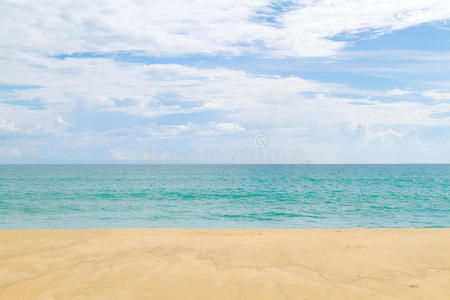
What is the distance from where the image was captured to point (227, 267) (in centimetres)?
694

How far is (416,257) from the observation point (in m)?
7.60

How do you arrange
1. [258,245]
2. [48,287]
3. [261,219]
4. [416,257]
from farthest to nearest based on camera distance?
[261,219]
[258,245]
[416,257]
[48,287]

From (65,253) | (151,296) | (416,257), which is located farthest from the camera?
(65,253)

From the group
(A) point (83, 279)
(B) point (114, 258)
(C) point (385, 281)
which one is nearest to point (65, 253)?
(B) point (114, 258)

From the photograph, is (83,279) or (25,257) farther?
(25,257)

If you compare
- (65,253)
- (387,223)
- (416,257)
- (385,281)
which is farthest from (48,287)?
(387,223)

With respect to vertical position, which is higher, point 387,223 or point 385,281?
point 385,281

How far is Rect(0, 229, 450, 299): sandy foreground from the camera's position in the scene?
18.9 feet

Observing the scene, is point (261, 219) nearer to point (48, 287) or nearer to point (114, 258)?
point (114, 258)

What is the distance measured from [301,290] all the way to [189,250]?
11.2 ft

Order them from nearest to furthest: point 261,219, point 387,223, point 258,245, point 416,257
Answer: point 416,257, point 258,245, point 387,223, point 261,219

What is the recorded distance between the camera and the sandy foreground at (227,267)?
5750 mm

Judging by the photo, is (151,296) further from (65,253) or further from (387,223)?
(387,223)

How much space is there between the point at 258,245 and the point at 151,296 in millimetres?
3798
